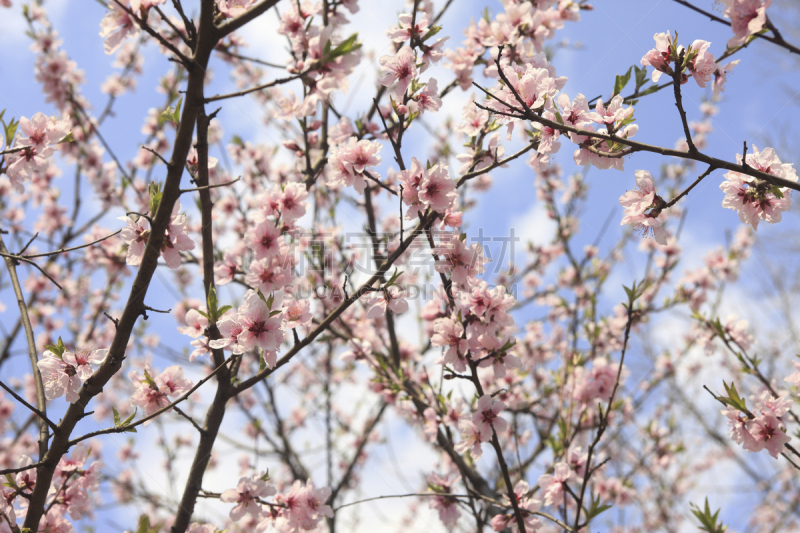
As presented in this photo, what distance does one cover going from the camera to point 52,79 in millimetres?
4117

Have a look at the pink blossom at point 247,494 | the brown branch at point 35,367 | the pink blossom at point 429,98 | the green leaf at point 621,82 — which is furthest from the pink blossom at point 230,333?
the green leaf at point 621,82

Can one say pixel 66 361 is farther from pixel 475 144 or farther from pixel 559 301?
pixel 559 301

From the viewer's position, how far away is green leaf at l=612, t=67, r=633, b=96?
74.6 inches

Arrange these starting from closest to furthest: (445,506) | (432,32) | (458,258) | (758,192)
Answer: (758,192), (458,258), (432,32), (445,506)

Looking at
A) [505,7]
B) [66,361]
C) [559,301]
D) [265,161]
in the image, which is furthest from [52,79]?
[559,301]

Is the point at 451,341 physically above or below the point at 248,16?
below

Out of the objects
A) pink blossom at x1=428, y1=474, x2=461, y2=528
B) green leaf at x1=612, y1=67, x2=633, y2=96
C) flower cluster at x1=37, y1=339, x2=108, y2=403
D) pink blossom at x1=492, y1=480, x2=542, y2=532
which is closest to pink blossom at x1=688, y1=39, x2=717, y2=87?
green leaf at x1=612, y1=67, x2=633, y2=96

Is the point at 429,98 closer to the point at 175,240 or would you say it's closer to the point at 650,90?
the point at 650,90

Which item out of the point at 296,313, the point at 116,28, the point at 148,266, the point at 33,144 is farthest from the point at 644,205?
the point at 33,144

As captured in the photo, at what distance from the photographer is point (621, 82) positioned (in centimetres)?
190

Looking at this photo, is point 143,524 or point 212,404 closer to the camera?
point 143,524

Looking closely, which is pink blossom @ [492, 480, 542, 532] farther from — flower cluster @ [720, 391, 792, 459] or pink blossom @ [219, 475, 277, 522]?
pink blossom @ [219, 475, 277, 522]

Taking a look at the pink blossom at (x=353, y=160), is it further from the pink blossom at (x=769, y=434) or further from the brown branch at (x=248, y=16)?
the pink blossom at (x=769, y=434)

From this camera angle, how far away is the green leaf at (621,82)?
6.22ft
